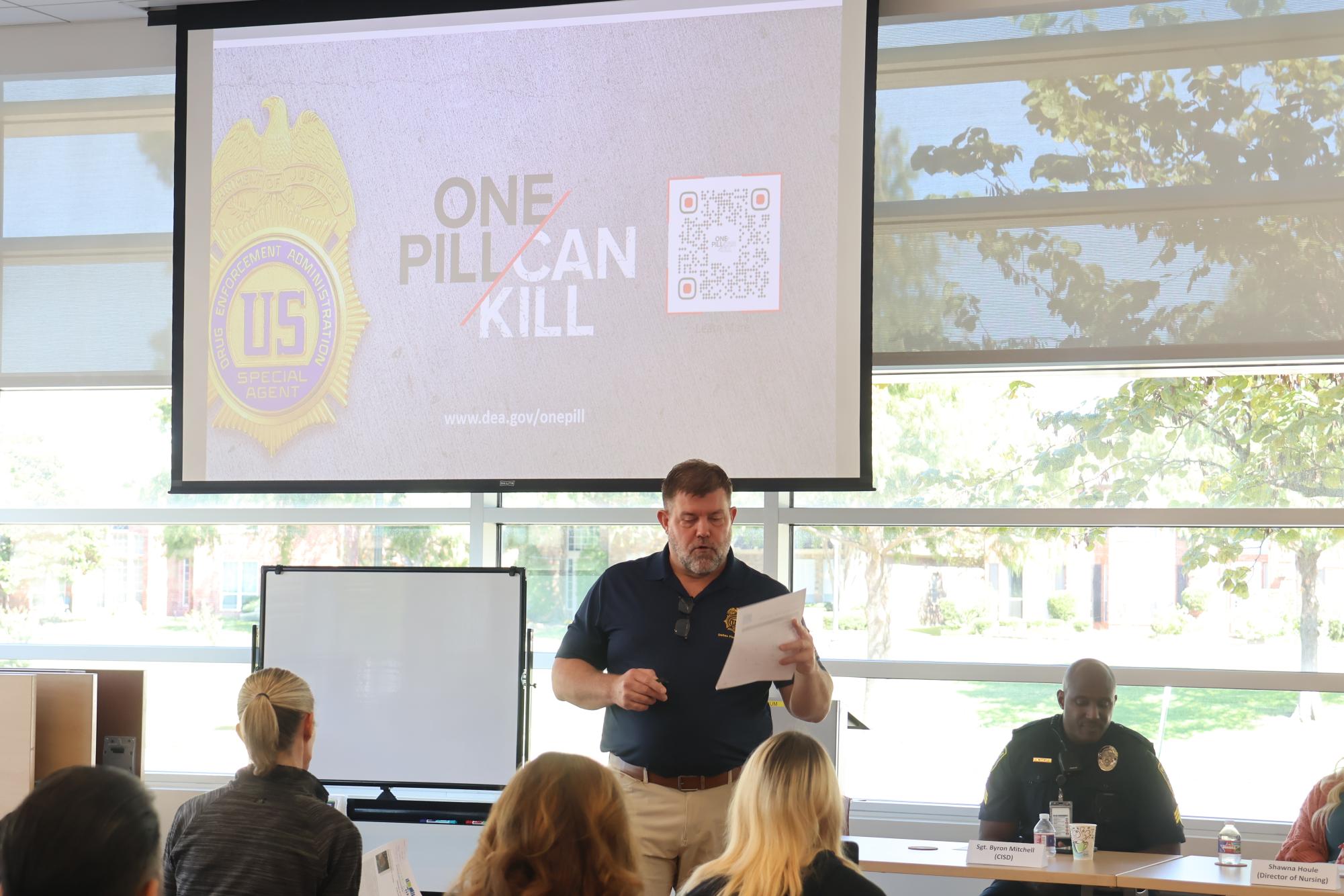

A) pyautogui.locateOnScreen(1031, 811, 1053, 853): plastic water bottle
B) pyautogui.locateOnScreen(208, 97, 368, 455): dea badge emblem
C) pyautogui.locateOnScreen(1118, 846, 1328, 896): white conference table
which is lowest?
pyautogui.locateOnScreen(1118, 846, 1328, 896): white conference table

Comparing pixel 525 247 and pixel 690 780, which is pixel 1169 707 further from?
pixel 525 247

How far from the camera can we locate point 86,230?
530 cm

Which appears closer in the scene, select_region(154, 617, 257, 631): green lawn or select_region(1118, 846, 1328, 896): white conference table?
select_region(1118, 846, 1328, 896): white conference table

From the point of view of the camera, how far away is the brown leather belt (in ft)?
10.4

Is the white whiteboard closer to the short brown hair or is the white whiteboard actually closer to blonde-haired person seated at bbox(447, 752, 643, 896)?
the short brown hair

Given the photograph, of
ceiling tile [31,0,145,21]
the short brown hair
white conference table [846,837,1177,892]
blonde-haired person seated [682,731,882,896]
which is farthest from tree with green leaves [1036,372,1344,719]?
ceiling tile [31,0,145,21]

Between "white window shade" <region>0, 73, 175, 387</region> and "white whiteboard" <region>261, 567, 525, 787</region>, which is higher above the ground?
"white window shade" <region>0, 73, 175, 387</region>

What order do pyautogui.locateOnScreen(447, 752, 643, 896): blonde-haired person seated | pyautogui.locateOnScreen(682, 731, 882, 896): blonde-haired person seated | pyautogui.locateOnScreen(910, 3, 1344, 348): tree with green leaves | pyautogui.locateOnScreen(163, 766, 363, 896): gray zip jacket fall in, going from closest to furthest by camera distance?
pyautogui.locateOnScreen(447, 752, 643, 896): blonde-haired person seated
pyautogui.locateOnScreen(682, 731, 882, 896): blonde-haired person seated
pyautogui.locateOnScreen(163, 766, 363, 896): gray zip jacket
pyautogui.locateOnScreen(910, 3, 1344, 348): tree with green leaves

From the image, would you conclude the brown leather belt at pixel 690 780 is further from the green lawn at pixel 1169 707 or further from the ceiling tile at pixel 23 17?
the ceiling tile at pixel 23 17

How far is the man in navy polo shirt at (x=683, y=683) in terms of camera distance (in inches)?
124

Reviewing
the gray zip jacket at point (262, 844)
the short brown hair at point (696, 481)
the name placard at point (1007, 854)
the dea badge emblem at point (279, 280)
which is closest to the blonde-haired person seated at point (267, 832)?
the gray zip jacket at point (262, 844)

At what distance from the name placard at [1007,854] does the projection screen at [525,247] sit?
4.52 ft

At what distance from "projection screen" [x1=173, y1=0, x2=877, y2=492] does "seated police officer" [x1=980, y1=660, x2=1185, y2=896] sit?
1.04m

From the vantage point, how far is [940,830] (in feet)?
15.0
